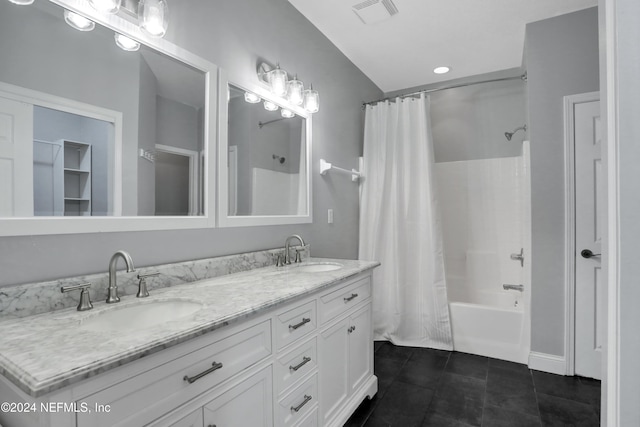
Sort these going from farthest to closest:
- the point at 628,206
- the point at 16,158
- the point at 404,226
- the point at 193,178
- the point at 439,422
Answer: the point at 404,226 → the point at 439,422 → the point at 193,178 → the point at 16,158 → the point at 628,206

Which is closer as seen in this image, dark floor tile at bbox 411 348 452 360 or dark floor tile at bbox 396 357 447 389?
dark floor tile at bbox 396 357 447 389

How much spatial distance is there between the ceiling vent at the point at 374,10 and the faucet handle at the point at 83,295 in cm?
220

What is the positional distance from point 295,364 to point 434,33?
2527 millimetres

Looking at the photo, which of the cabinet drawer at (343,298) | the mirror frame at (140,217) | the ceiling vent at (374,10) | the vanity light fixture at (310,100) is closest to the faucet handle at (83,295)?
the mirror frame at (140,217)

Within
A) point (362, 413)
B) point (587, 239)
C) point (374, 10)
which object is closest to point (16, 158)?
point (362, 413)

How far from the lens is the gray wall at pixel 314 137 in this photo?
1.06 meters

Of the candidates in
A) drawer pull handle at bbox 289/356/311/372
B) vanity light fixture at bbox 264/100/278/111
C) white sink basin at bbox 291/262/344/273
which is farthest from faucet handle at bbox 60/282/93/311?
vanity light fixture at bbox 264/100/278/111

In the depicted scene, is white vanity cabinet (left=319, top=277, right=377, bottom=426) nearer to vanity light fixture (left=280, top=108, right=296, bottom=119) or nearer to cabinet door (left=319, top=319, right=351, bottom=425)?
cabinet door (left=319, top=319, right=351, bottom=425)

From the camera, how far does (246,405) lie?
40.6 inches

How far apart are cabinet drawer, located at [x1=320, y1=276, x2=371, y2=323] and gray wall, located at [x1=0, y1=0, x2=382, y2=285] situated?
1.86ft

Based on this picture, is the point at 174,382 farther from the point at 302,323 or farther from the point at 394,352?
the point at 394,352

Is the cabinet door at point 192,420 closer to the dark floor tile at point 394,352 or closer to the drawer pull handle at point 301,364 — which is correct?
the drawer pull handle at point 301,364

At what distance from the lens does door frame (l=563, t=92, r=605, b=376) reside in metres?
2.22

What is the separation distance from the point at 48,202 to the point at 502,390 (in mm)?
2580
